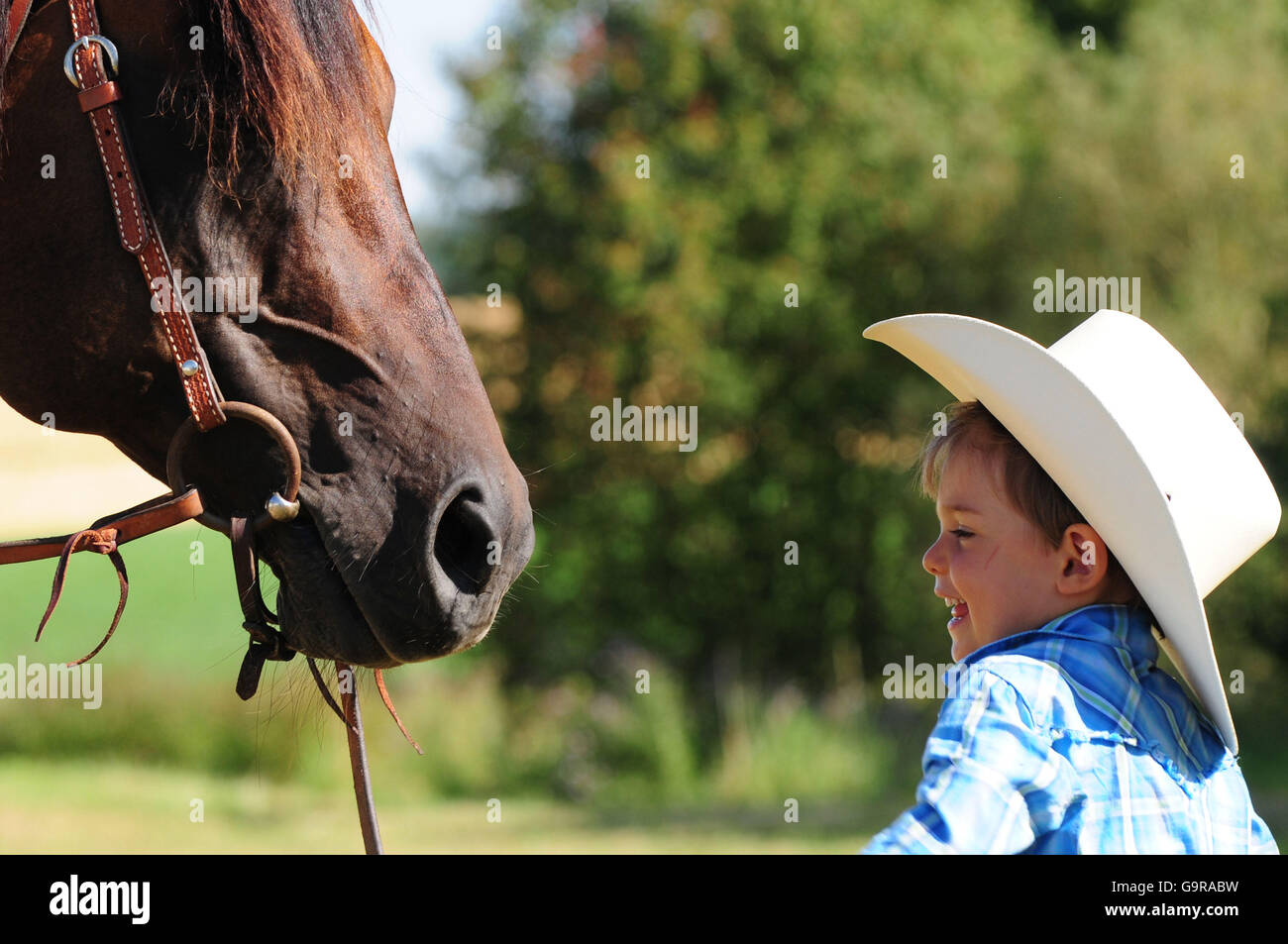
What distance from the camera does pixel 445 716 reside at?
31.0 ft

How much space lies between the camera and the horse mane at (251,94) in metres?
1.87

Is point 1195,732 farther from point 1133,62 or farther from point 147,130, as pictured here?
point 1133,62

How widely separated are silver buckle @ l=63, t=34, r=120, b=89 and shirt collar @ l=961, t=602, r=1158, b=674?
1559mm

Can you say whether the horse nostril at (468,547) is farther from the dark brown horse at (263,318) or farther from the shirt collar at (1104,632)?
the shirt collar at (1104,632)

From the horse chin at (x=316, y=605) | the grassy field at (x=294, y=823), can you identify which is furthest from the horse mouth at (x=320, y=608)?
the grassy field at (x=294, y=823)

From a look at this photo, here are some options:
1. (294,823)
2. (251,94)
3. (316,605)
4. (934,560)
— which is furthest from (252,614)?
(294,823)

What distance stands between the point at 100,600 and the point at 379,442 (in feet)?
30.4

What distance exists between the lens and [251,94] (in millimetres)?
1866

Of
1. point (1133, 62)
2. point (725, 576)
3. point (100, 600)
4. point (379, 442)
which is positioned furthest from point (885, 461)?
point (379, 442)

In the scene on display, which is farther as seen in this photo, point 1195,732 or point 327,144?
point 327,144

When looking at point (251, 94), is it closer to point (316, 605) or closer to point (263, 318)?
point (263, 318)

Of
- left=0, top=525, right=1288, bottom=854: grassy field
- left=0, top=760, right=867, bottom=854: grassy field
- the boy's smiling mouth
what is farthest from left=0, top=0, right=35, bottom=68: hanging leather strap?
left=0, top=525, right=1288, bottom=854: grassy field

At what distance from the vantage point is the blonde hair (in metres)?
1.61

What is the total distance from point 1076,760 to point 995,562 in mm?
323
